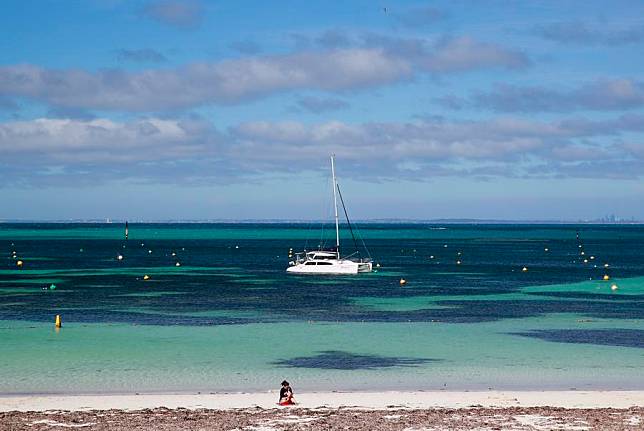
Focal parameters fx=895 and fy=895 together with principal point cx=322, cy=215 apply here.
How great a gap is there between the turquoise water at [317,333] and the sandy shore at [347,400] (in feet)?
6.87

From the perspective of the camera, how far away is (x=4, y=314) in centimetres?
6462

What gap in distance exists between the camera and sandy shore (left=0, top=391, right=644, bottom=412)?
32375 mm

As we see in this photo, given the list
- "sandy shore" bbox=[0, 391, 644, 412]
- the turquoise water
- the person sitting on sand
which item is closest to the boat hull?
the turquoise water

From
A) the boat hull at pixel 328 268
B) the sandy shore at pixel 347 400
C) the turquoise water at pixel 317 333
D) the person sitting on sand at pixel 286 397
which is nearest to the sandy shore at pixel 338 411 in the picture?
the sandy shore at pixel 347 400

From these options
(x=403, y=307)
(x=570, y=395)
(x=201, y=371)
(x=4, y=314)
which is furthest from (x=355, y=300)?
(x=570, y=395)

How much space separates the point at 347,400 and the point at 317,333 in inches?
855

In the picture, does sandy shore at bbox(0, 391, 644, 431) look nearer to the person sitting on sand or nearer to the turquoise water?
the person sitting on sand

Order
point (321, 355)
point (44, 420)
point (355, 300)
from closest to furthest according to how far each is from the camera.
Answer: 1. point (44, 420)
2. point (321, 355)
3. point (355, 300)

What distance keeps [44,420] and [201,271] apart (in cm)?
9302

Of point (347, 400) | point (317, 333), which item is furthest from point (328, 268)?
point (347, 400)

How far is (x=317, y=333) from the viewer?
55.5 meters

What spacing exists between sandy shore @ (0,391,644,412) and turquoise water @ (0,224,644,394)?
2093 millimetres

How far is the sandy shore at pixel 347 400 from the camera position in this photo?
32375 millimetres

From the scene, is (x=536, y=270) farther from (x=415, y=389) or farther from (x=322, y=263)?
(x=415, y=389)
